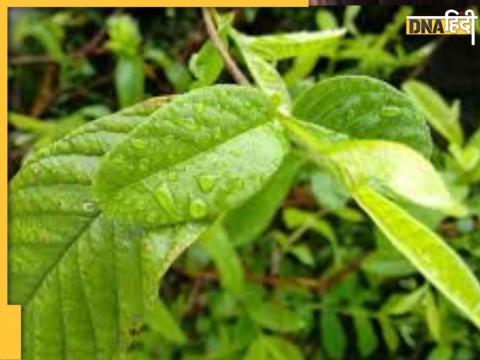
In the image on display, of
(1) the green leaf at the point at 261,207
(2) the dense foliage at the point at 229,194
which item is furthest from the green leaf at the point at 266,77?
(1) the green leaf at the point at 261,207

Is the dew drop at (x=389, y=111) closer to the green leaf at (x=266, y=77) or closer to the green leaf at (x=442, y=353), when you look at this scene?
the green leaf at (x=266, y=77)

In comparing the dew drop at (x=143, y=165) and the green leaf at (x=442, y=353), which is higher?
the dew drop at (x=143, y=165)

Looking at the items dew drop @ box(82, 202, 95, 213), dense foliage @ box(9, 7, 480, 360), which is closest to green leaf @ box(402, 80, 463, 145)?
dense foliage @ box(9, 7, 480, 360)

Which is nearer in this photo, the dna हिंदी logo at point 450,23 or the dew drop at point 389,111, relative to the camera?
the dew drop at point 389,111

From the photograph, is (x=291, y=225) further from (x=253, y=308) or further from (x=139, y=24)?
(x=139, y=24)

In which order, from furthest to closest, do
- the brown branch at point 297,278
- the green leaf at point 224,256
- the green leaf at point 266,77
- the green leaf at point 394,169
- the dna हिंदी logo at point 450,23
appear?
the brown branch at point 297,278, the green leaf at point 224,256, the dna हिंदी logo at point 450,23, the green leaf at point 266,77, the green leaf at point 394,169

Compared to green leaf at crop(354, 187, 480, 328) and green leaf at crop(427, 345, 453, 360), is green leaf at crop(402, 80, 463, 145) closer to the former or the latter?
green leaf at crop(427, 345, 453, 360)

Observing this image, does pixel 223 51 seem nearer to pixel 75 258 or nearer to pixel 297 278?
pixel 75 258

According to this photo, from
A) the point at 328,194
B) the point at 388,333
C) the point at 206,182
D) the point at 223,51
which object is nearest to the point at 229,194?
the point at 206,182
